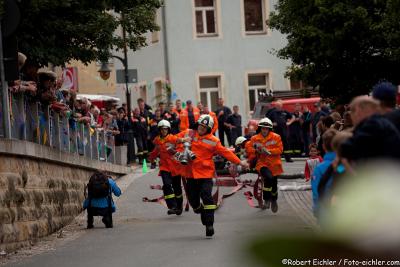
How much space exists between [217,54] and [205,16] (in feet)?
5.77

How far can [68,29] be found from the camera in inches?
789

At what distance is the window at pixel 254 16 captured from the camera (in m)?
53.5

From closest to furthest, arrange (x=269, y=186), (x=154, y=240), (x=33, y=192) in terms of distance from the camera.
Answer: (x=154, y=240), (x=33, y=192), (x=269, y=186)

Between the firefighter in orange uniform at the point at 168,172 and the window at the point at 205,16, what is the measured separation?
3197cm

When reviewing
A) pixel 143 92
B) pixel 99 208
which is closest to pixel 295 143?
pixel 99 208

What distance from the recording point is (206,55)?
53.2 m

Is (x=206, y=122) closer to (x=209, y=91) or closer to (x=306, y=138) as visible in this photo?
(x=306, y=138)

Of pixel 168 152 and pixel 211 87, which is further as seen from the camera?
pixel 211 87

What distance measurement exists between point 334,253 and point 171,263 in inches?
318

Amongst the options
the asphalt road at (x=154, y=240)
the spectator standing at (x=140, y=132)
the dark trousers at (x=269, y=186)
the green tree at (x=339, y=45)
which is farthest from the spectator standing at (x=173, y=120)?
the dark trousers at (x=269, y=186)

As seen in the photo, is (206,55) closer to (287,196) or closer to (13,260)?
(287,196)

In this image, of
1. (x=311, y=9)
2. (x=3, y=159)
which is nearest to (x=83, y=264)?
(x=3, y=159)

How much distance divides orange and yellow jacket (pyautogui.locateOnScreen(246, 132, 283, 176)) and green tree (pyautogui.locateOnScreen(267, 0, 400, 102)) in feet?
33.1

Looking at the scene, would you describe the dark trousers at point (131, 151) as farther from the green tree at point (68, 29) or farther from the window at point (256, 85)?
the window at point (256, 85)
